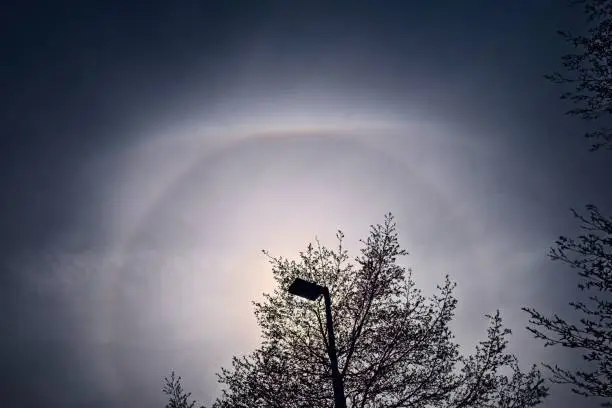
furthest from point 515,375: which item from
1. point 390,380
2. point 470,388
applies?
point 390,380

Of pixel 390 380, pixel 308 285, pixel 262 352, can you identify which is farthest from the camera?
pixel 262 352

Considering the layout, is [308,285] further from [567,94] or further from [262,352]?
[567,94]

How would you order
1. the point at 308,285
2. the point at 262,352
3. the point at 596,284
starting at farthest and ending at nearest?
the point at 262,352 < the point at 308,285 < the point at 596,284

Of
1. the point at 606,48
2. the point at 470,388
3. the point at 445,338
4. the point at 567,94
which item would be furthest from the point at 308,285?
the point at 606,48

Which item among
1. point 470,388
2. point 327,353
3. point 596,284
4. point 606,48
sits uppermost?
point 606,48

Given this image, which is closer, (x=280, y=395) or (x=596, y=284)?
(x=596, y=284)

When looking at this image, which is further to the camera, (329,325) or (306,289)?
(329,325)

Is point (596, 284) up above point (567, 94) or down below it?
below

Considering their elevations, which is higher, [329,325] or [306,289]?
[306,289]
